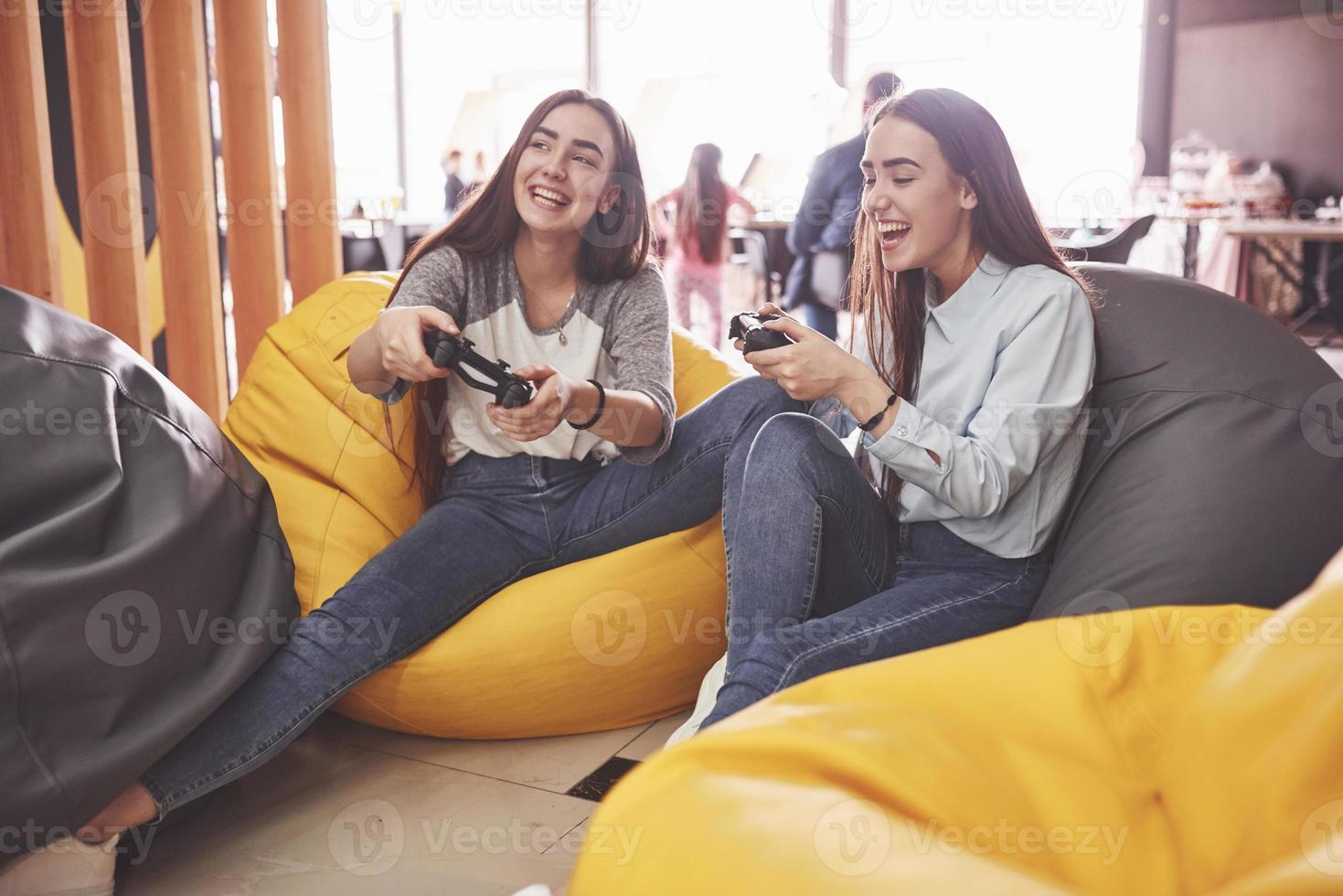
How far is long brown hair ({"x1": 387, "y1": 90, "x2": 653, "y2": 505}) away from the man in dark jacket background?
1894 millimetres

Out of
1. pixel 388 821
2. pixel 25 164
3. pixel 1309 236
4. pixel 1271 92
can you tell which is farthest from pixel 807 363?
pixel 1271 92

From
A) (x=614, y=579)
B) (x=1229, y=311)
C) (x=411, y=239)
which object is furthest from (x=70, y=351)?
(x=411, y=239)

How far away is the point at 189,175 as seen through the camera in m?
2.99

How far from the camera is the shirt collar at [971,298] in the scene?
5.38ft

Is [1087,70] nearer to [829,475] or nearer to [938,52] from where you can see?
[938,52]

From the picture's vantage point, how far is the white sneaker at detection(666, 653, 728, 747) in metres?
1.53

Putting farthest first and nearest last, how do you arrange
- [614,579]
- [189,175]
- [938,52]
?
[938,52], [189,175], [614,579]

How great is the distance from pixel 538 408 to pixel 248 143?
1.85m

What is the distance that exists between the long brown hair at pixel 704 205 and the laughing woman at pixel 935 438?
3.74 m

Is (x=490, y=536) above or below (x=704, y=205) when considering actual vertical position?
below

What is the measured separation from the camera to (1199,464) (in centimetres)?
158

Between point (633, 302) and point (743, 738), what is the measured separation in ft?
4.01

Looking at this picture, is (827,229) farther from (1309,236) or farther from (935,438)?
(935,438)

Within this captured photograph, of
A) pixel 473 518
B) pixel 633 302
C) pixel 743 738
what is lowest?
pixel 473 518
